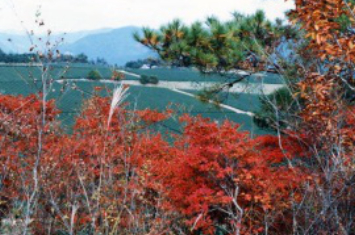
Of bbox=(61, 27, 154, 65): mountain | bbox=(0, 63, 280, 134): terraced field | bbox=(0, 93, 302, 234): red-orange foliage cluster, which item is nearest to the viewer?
bbox=(0, 93, 302, 234): red-orange foliage cluster

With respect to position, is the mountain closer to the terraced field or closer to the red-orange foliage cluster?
the terraced field

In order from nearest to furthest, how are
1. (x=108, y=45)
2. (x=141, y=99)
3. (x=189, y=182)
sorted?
(x=189, y=182) → (x=141, y=99) → (x=108, y=45)

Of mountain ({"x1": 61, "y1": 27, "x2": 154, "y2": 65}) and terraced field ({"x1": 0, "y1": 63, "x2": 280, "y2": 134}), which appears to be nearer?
terraced field ({"x1": 0, "y1": 63, "x2": 280, "y2": 134})

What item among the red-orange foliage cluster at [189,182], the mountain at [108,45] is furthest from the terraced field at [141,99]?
the mountain at [108,45]

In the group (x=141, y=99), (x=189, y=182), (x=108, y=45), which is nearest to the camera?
(x=189, y=182)

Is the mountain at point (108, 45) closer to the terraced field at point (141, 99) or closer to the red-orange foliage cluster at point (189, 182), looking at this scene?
the terraced field at point (141, 99)

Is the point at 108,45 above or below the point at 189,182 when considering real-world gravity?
above

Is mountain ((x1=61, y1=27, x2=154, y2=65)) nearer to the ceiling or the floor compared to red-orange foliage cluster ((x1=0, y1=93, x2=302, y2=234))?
nearer to the ceiling

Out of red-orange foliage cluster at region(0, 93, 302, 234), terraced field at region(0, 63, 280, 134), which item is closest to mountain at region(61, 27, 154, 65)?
terraced field at region(0, 63, 280, 134)

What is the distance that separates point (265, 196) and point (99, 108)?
3178 millimetres

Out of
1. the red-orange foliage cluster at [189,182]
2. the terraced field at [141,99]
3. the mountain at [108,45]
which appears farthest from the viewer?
the mountain at [108,45]

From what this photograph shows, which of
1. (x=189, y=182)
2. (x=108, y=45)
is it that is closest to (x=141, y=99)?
(x=189, y=182)

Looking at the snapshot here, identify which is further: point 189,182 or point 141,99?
point 141,99

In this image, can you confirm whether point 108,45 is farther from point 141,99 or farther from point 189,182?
point 189,182
